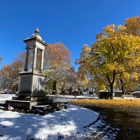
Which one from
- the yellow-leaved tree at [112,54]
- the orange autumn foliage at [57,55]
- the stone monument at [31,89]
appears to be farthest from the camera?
the orange autumn foliage at [57,55]

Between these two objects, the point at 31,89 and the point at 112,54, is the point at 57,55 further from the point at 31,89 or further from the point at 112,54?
the point at 31,89

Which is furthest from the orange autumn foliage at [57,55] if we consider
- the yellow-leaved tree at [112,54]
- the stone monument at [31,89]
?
the stone monument at [31,89]

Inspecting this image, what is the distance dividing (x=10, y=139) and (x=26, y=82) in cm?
442

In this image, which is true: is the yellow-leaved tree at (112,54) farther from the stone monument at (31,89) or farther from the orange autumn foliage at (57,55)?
the orange autumn foliage at (57,55)

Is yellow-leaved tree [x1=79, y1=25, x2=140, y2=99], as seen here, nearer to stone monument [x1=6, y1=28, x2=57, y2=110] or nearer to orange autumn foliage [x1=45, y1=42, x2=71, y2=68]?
stone monument [x1=6, y1=28, x2=57, y2=110]

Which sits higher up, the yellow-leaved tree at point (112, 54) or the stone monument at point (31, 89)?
the yellow-leaved tree at point (112, 54)

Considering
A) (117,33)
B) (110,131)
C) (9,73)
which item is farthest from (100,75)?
(9,73)

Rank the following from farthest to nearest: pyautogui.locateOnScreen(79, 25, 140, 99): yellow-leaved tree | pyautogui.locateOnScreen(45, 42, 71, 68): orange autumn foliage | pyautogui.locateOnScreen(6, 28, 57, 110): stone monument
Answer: pyautogui.locateOnScreen(45, 42, 71, 68): orange autumn foliage → pyautogui.locateOnScreen(79, 25, 140, 99): yellow-leaved tree → pyautogui.locateOnScreen(6, 28, 57, 110): stone monument

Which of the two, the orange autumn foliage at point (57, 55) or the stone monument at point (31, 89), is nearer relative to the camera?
the stone monument at point (31, 89)

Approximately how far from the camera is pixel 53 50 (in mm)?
29609

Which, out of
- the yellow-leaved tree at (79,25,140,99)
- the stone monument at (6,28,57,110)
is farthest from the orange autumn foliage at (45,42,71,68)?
the stone monument at (6,28,57,110)

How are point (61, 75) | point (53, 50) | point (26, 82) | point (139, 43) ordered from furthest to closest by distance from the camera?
point (53, 50), point (61, 75), point (139, 43), point (26, 82)

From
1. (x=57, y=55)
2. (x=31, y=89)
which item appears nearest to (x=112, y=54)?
(x=31, y=89)

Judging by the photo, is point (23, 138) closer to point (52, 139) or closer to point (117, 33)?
point (52, 139)
